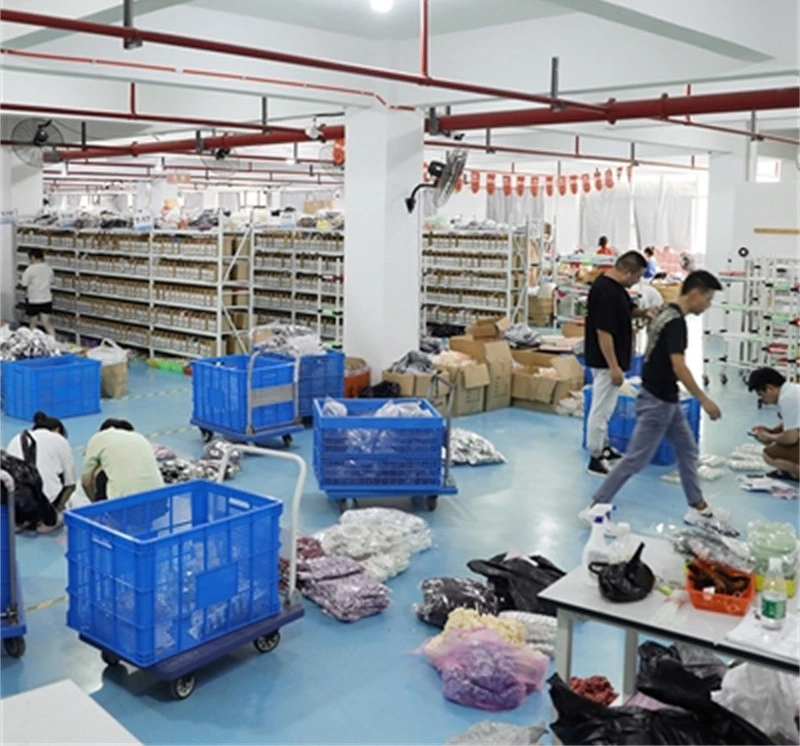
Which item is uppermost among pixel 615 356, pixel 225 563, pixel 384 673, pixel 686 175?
pixel 686 175

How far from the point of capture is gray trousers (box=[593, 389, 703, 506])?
6.24 m

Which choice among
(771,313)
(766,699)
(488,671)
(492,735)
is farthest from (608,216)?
(766,699)

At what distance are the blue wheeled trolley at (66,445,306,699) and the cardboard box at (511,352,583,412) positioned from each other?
632cm

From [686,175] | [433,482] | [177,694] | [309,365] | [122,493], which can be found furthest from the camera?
[686,175]

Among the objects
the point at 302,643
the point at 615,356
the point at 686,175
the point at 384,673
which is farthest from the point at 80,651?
the point at 686,175

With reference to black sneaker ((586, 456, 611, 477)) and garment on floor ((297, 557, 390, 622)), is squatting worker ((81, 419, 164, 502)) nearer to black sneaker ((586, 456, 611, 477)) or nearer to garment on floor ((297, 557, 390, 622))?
garment on floor ((297, 557, 390, 622))

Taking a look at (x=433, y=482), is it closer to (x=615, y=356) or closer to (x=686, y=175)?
(x=615, y=356)

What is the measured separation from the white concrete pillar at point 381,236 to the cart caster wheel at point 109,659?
6.45 meters

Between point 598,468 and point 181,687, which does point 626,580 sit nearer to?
point 181,687

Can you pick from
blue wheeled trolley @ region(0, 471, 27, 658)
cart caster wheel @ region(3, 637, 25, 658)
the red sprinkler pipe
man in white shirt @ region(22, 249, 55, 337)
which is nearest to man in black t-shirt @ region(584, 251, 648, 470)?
the red sprinkler pipe

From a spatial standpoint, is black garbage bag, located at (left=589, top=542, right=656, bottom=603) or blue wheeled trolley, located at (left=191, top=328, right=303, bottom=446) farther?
blue wheeled trolley, located at (left=191, top=328, right=303, bottom=446)

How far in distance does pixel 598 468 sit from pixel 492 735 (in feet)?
15.1

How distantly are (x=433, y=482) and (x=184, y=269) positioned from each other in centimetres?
721

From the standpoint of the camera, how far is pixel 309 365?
959cm
